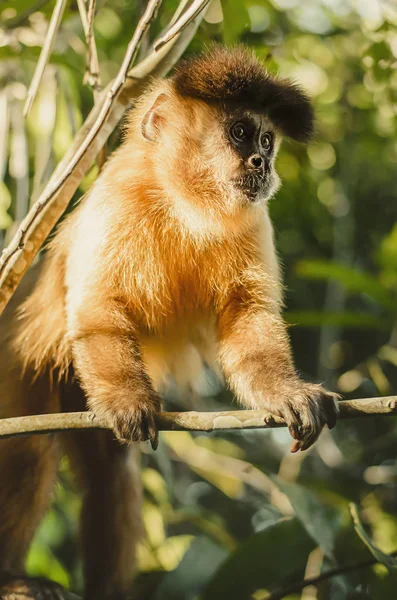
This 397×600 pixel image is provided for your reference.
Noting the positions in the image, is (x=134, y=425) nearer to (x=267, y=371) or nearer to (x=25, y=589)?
(x=267, y=371)

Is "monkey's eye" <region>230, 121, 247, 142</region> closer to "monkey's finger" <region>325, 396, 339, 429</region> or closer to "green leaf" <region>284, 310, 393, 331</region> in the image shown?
"green leaf" <region>284, 310, 393, 331</region>

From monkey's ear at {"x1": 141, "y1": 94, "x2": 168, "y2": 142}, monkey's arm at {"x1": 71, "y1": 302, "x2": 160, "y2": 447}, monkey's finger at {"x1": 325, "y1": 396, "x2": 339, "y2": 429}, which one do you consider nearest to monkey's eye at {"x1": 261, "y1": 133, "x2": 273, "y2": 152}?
monkey's ear at {"x1": 141, "y1": 94, "x2": 168, "y2": 142}

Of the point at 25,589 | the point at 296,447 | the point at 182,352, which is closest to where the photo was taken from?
the point at 296,447

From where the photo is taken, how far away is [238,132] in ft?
10.2

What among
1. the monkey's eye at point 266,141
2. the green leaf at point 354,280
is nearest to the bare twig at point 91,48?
the monkey's eye at point 266,141

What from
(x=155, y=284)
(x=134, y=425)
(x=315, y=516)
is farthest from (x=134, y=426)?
(x=315, y=516)

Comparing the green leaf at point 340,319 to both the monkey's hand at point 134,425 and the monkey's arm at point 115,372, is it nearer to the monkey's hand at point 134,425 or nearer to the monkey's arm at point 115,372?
the monkey's arm at point 115,372

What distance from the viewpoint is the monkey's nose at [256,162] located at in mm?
2988

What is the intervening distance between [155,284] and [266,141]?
0.79 metres

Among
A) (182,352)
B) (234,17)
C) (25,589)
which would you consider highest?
(234,17)

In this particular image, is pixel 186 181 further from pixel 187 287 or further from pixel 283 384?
pixel 283 384

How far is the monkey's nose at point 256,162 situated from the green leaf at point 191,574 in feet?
5.41

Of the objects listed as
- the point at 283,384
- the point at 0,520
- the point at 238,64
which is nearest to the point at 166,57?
the point at 238,64

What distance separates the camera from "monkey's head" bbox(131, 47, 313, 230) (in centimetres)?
304
